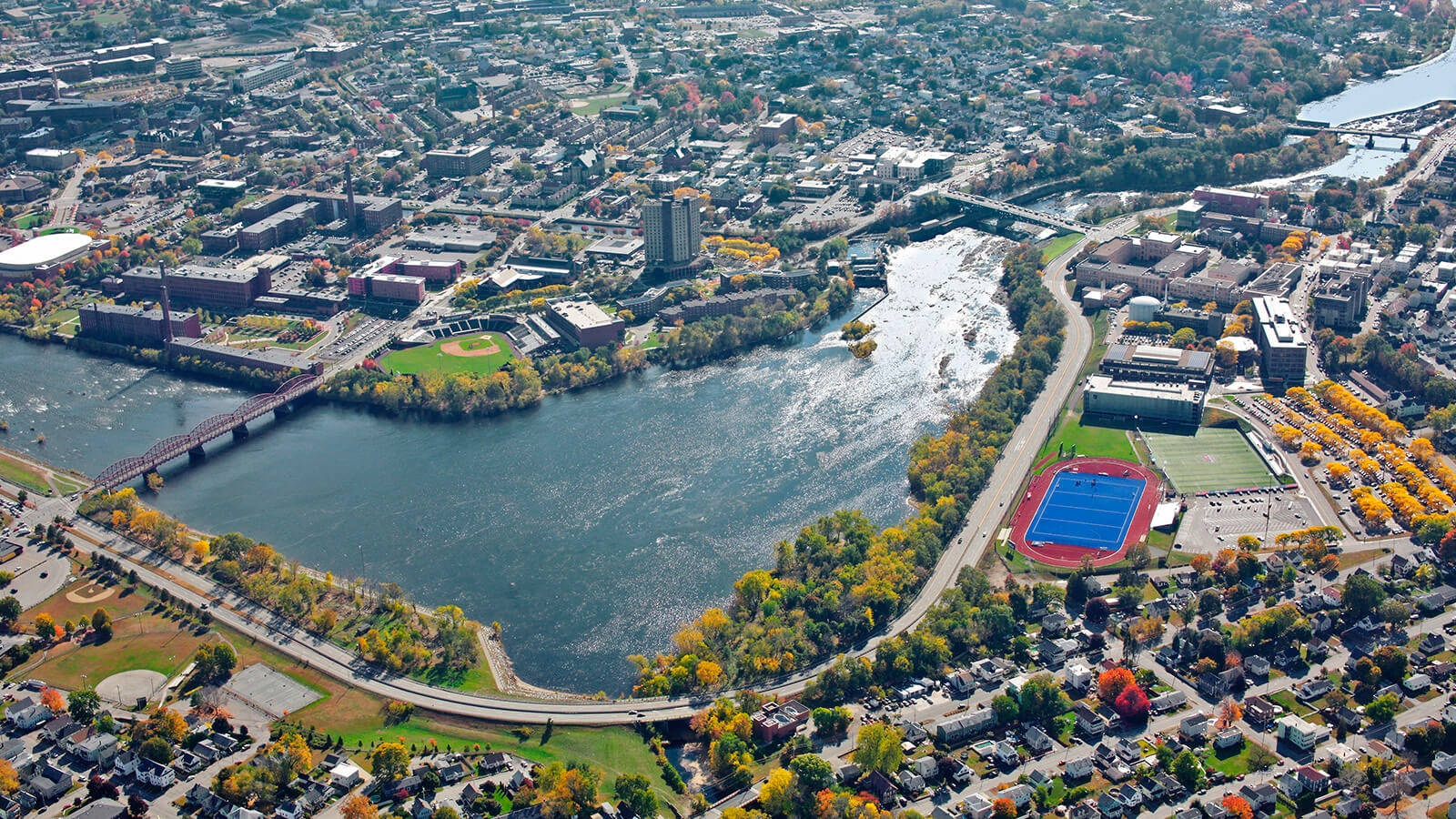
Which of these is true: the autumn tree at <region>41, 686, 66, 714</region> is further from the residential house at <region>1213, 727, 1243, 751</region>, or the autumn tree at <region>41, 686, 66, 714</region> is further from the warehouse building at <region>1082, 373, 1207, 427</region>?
the warehouse building at <region>1082, 373, 1207, 427</region>

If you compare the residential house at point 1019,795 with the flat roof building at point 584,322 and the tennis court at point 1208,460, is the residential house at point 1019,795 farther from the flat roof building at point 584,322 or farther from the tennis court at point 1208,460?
the flat roof building at point 584,322

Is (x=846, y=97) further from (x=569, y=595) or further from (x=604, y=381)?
(x=569, y=595)

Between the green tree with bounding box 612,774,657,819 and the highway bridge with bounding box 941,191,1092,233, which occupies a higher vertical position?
the green tree with bounding box 612,774,657,819

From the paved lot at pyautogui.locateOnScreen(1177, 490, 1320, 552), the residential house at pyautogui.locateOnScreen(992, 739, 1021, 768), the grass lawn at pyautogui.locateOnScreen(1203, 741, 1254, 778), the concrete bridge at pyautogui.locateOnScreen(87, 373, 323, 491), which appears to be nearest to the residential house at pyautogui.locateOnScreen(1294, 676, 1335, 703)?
the grass lawn at pyautogui.locateOnScreen(1203, 741, 1254, 778)

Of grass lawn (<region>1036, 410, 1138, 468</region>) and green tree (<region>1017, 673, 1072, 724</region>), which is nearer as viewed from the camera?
green tree (<region>1017, 673, 1072, 724</region>)

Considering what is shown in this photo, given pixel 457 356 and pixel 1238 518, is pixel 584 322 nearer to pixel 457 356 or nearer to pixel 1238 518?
pixel 457 356

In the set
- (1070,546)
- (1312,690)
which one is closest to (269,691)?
(1070,546)
